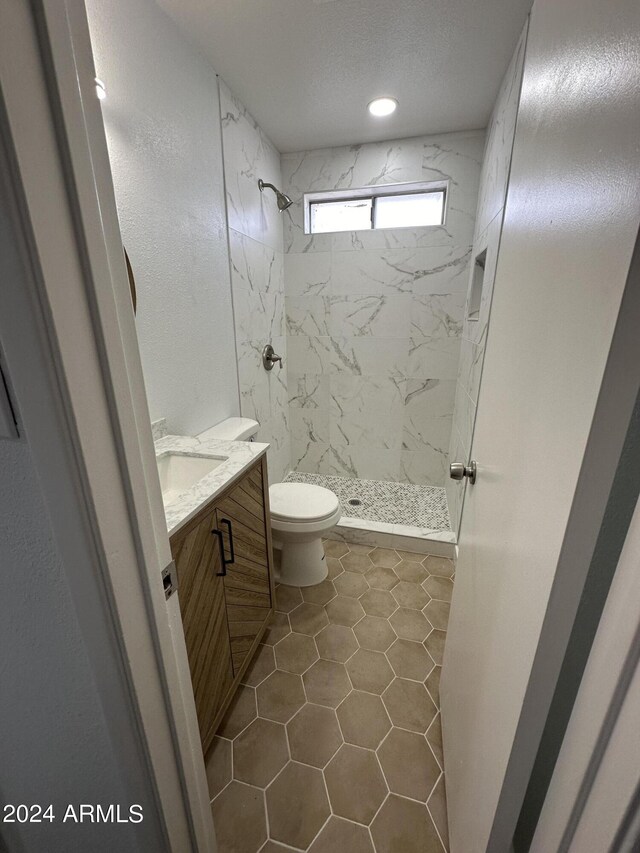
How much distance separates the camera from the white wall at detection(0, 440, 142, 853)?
49 cm

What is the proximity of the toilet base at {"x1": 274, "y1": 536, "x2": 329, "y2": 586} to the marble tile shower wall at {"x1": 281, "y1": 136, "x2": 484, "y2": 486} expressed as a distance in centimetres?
119

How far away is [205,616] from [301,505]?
0.84 m

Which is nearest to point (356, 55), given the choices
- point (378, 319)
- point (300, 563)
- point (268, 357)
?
point (378, 319)

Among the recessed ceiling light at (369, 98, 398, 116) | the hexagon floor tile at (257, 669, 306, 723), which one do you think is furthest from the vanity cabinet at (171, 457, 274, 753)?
the recessed ceiling light at (369, 98, 398, 116)

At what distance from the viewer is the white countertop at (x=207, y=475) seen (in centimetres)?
97

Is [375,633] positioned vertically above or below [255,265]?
below

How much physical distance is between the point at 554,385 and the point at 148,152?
1.65 m

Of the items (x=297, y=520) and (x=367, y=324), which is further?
(x=367, y=324)

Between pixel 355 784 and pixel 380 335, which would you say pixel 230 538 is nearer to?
pixel 355 784

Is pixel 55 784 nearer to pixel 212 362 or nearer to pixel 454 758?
pixel 454 758

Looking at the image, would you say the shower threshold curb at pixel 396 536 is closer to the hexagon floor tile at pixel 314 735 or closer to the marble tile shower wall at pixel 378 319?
the marble tile shower wall at pixel 378 319

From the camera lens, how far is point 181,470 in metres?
1.41

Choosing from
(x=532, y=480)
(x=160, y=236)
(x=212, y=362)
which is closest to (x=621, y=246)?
(x=532, y=480)

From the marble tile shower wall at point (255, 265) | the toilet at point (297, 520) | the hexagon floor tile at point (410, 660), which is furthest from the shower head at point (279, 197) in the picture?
the hexagon floor tile at point (410, 660)
